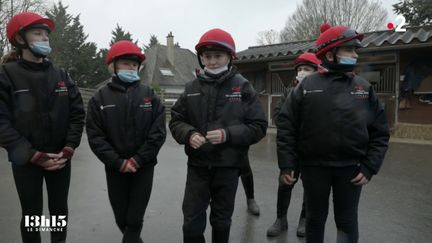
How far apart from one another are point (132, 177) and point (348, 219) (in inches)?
67.3

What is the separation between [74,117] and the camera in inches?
116

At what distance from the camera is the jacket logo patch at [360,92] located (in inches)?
98.9

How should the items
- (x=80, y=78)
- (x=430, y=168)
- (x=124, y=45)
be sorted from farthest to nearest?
(x=80, y=78) < (x=430, y=168) < (x=124, y=45)

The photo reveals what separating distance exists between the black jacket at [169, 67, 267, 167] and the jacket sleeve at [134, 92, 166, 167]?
197mm

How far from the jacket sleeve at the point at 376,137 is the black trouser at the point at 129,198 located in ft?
5.69

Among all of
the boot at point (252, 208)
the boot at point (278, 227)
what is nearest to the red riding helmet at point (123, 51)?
the boot at point (278, 227)

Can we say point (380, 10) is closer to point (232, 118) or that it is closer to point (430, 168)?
point (430, 168)

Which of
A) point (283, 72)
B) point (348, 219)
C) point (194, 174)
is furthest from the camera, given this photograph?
point (283, 72)

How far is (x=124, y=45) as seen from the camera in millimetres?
2895

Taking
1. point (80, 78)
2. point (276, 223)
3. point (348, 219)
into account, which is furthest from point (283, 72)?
point (80, 78)

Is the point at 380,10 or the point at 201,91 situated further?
the point at 380,10

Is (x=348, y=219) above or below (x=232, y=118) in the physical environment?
below

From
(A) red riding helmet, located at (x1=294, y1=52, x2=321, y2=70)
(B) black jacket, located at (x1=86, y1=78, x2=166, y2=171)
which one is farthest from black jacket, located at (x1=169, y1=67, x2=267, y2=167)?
(A) red riding helmet, located at (x1=294, y1=52, x2=321, y2=70)

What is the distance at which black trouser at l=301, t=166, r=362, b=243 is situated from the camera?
2.54 metres
